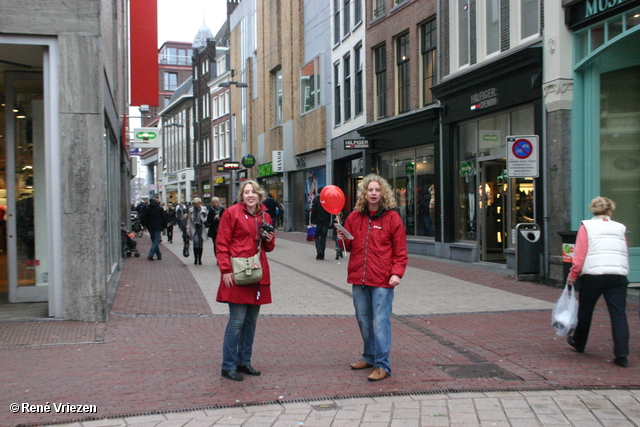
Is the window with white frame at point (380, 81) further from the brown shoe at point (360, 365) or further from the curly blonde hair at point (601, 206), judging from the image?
the brown shoe at point (360, 365)

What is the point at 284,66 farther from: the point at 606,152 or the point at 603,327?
the point at 603,327

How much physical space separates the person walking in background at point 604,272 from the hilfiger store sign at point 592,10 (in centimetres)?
564

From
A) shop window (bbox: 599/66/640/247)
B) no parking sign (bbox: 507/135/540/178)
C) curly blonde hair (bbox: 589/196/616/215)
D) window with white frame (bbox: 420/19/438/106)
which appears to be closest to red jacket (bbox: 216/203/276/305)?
curly blonde hair (bbox: 589/196/616/215)

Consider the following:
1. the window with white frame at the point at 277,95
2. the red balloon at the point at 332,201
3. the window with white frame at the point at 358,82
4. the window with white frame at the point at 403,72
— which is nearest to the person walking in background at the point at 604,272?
the red balloon at the point at 332,201

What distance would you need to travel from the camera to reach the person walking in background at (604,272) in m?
6.52

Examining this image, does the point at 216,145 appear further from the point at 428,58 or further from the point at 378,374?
the point at 378,374

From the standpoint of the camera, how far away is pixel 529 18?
45.8 feet

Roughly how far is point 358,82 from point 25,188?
16.1m

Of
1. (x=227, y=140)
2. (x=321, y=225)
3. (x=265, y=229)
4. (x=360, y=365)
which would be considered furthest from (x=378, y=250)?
(x=227, y=140)

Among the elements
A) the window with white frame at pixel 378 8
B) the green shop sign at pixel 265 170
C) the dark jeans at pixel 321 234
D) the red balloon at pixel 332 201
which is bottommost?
the dark jeans at pixel 321 234

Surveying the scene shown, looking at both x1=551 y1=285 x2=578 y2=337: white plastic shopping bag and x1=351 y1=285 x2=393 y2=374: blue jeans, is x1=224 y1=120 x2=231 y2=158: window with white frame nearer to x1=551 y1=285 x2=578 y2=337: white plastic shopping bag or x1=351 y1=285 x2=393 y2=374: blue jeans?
x1=551 y1=285 x2=578 y2=337: white plastic shopping bag

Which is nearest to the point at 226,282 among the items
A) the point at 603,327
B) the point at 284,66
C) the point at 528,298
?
the point at 603,327

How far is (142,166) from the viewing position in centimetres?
9725

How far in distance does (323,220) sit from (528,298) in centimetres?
738
